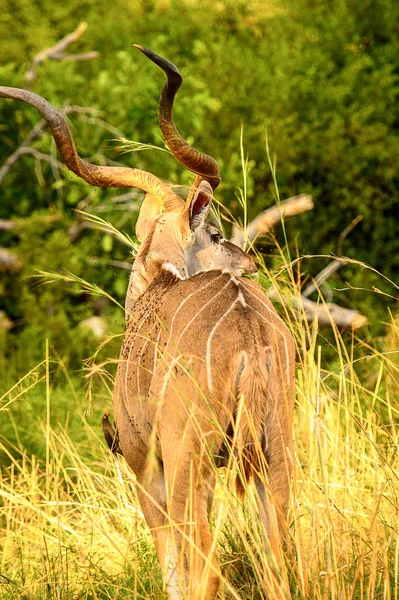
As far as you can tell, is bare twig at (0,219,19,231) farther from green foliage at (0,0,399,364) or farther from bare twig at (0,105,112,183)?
bare twig at (0,105,112,183)

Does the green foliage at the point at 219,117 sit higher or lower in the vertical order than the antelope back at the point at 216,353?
higher

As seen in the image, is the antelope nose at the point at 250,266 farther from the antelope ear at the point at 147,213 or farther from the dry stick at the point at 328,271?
the antelope ear at the point at 147,213

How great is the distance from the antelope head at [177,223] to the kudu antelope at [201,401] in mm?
13

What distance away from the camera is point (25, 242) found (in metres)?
8.41

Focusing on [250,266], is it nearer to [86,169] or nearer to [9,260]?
[86,169]

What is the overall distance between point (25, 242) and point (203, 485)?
18.8ft

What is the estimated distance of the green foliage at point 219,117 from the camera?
8.42m

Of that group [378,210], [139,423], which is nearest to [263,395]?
[139,423]

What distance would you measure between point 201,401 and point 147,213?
1.28 meters

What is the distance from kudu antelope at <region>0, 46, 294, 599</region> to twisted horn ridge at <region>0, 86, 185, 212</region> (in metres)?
0.39

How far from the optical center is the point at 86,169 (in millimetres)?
3855

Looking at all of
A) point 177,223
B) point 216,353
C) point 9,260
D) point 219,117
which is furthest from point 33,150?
point 216,353

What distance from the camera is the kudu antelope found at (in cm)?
287

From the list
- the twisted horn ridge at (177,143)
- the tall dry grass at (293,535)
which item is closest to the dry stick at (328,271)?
the tall dry grass at (293,535)
